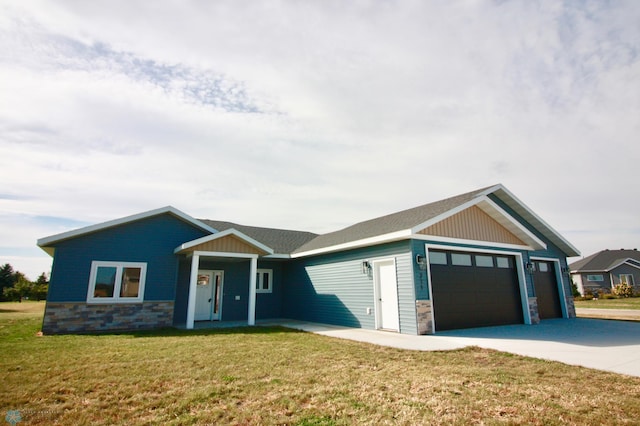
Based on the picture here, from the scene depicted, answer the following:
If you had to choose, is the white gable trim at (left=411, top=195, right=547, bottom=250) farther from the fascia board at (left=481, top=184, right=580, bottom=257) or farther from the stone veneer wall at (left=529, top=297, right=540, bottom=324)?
the fascia board at (left=481, top=184, right=580, bottom=257)

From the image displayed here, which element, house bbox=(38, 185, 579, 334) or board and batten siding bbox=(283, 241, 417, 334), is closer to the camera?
board and batten siding bbox=(283, 241, 417, 334)

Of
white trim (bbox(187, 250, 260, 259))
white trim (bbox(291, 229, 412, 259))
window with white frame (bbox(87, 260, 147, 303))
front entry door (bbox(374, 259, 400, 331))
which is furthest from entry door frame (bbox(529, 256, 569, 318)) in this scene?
window with white frame (bbox(87, 260, 147, 303))

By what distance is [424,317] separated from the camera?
10.0 m

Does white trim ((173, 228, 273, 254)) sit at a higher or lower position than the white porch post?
higher

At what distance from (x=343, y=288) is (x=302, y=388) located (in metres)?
8.33

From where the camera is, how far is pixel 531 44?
8.21 m

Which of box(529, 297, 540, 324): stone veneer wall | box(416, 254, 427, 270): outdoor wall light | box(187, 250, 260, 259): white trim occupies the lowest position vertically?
box(529, 297, 540, 324): stone veneer wall

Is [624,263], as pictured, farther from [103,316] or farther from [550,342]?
[103,316]

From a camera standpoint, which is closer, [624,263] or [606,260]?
[624,263]

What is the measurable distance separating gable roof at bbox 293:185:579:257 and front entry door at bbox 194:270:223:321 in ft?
12.0

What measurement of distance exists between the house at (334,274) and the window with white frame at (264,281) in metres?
0.79

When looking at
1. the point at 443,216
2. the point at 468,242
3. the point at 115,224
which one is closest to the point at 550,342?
the point at 468,242

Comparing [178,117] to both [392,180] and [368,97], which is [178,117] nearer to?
[368,97]

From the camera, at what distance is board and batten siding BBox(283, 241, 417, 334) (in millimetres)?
10391
